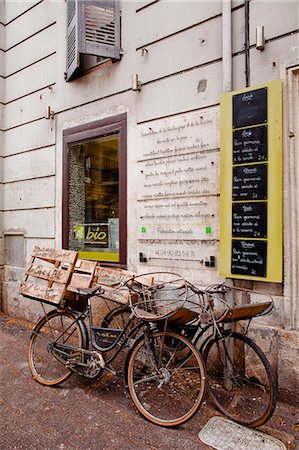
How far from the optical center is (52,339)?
3830 millimetres

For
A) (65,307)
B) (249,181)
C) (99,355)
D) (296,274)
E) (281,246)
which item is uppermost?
(249,181)

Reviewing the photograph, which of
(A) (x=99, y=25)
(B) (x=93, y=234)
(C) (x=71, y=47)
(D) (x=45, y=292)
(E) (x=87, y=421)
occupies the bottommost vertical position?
(E) (x=87, y=421)

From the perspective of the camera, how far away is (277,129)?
135 inches

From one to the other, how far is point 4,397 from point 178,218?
281cm

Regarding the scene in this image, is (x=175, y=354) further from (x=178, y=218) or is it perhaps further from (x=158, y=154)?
(x=158, y=154)

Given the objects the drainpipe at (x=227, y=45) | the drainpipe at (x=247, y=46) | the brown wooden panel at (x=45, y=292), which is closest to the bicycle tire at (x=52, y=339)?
the brown wooden panel at (x=45, y=292)

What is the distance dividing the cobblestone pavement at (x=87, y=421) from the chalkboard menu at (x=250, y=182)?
7.26ft

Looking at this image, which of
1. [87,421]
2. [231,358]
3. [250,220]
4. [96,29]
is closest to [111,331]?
[87,421]

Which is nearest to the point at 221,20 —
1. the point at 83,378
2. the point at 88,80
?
the point at 88,80

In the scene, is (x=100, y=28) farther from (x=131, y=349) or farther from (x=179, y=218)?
(x=131, y=349)

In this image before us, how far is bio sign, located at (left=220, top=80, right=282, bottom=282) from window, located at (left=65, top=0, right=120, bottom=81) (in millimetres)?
2197

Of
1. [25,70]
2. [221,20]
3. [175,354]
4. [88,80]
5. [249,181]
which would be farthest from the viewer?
[25,70]

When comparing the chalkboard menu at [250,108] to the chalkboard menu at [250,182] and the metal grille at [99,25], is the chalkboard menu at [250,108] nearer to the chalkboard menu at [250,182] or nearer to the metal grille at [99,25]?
the chalkboard menu at [250,182]

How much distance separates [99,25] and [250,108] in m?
2.87
